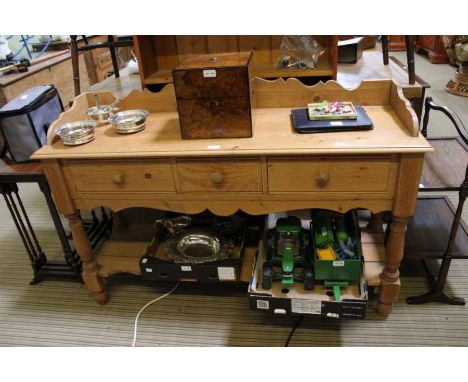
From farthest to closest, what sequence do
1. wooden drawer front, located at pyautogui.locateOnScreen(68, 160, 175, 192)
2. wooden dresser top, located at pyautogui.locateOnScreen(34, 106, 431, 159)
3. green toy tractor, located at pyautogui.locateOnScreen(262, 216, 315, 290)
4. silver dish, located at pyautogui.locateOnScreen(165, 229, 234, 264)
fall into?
1. silver dish, located at pyautogui.locateOnScreen(165, 229, 234, 264)
2. green toy tractor, located at pyautogui.locateOnScreen(262, 216, 315, 290)
3. wooden drawer front, located at pyautogui.locateOnScreen(68, 160, 175, 192)
4. wooden dresser top, located at pyautogui.locateOnScreen(34, 106, 431, 159)

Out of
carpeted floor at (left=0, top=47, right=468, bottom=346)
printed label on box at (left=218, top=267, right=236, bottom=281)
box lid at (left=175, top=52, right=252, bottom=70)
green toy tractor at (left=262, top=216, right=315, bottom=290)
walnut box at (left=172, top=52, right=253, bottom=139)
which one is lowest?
carpeted floor at (left=0, top=47, right=468, bottom=346)

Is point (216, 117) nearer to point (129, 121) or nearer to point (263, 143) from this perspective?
point (263, 143)

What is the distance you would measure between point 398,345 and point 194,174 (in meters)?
0.90

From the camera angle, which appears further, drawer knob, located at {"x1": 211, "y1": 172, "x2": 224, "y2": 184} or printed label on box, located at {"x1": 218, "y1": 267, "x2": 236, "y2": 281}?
printed label on box, located at {"x1": 218, "y1": 267, "x2": 236, "y2": 281}

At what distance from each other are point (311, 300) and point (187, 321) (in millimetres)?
504

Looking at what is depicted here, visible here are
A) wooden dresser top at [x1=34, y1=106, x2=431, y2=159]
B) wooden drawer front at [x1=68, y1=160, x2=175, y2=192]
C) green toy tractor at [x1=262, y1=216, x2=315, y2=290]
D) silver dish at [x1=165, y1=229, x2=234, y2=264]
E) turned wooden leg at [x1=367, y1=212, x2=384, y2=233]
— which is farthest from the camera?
turned wooden leg at [x1=367, y1=212, x2=384, y2=233]

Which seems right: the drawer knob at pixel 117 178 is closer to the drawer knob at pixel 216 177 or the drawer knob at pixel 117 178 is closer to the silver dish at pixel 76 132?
the silver dish at pixel 76 132

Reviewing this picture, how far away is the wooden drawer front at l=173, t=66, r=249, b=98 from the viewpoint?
1.13 m

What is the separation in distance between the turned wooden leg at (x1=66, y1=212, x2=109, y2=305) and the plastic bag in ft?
3.18

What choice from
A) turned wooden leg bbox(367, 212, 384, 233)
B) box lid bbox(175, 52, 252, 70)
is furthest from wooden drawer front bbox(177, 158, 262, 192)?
turned wooden leg bbox(367, 212, 384, 233)

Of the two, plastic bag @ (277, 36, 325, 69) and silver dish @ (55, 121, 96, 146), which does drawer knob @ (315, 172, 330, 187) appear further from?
silver dish @ (55, 121, 96, 146)

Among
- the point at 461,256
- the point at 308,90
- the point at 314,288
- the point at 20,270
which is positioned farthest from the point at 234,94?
the point at 20,270

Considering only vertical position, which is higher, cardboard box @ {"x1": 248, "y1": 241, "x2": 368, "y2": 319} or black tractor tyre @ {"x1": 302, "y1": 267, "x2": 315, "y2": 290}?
black tractor tyre @ {"x1": 302, "y1": 267, "x2": 315, "y2": 290}

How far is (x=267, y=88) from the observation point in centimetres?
138
